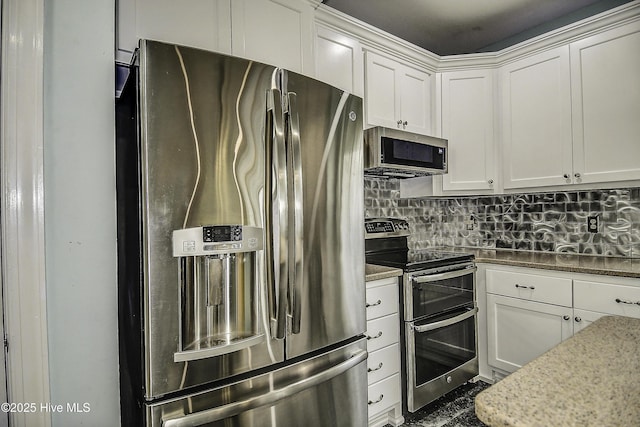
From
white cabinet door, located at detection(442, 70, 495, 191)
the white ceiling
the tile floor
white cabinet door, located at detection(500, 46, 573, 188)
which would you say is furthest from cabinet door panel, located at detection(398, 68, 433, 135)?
the tile floor

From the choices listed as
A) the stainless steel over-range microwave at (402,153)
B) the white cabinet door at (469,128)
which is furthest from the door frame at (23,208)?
the white cabinet door at (469,128)

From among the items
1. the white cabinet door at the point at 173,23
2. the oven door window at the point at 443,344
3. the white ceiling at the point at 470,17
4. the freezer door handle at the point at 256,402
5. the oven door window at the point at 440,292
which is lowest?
the oven door window at the point at 443,344

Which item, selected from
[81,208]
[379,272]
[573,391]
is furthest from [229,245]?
[379,272]

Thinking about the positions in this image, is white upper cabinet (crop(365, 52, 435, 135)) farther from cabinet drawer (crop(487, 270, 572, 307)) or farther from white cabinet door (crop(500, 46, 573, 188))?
cabinet drawer (crop(487, 270, 572, 307))

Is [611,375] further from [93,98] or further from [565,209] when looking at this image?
[565,209]

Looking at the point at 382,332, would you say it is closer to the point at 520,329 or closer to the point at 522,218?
the point at 520,329

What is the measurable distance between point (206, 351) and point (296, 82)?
1004 mm

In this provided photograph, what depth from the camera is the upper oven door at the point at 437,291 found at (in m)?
2.03

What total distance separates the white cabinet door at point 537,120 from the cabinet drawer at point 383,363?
62.0 inches

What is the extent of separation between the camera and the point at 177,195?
1.06 m

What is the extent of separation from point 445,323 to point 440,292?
0.63 ft

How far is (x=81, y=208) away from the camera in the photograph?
1176 millimetres

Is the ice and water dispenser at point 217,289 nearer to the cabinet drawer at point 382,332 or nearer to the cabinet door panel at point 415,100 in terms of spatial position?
the cabinet drawer at point 382,332

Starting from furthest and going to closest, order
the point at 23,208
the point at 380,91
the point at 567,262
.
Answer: the point at 380,91, the point at 567,262, the point at 23,208
